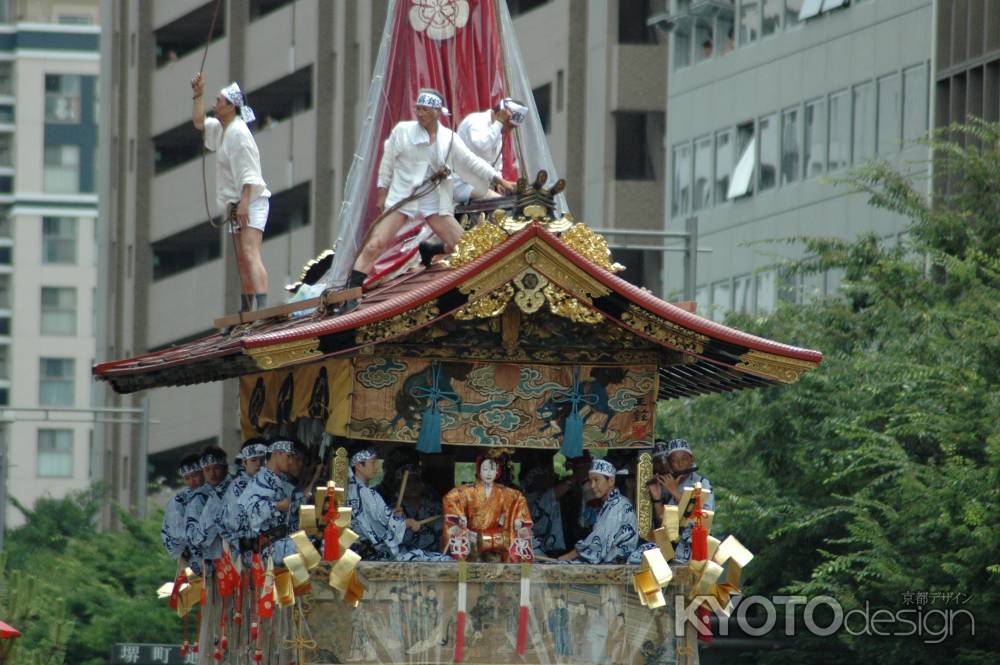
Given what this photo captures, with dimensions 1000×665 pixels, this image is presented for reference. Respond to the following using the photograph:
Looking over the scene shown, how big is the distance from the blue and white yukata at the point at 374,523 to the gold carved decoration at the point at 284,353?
3.06ft

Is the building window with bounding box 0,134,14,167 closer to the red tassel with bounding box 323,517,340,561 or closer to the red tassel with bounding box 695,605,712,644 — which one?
the red tassel with bounding box 695,605,712,644

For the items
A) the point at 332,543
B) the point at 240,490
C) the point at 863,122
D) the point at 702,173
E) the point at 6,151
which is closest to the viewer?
the point at 332,543

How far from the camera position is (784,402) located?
2522 centimetres

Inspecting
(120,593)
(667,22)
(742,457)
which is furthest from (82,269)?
(742,457)

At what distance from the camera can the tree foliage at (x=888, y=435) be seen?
2162 cm

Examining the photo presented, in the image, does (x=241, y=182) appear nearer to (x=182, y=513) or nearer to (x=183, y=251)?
(x=182, y=513)

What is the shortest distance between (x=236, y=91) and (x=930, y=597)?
801 centimetres

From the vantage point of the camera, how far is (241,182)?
701 inches

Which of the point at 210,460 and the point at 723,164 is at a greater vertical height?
the point at 723,164

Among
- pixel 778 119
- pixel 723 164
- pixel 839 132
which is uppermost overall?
pixel 778 119

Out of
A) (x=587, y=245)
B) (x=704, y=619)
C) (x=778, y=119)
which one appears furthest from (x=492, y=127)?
(x=778, y=119)

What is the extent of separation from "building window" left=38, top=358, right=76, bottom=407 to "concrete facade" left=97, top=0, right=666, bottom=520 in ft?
59.8

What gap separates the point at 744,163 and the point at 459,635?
951 inches

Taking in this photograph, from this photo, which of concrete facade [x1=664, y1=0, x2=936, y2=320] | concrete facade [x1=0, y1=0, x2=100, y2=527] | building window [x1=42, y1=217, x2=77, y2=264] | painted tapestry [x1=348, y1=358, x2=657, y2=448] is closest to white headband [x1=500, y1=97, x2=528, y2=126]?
painted tapestry [x1=348, y1=358, x2=657, y2=448]
